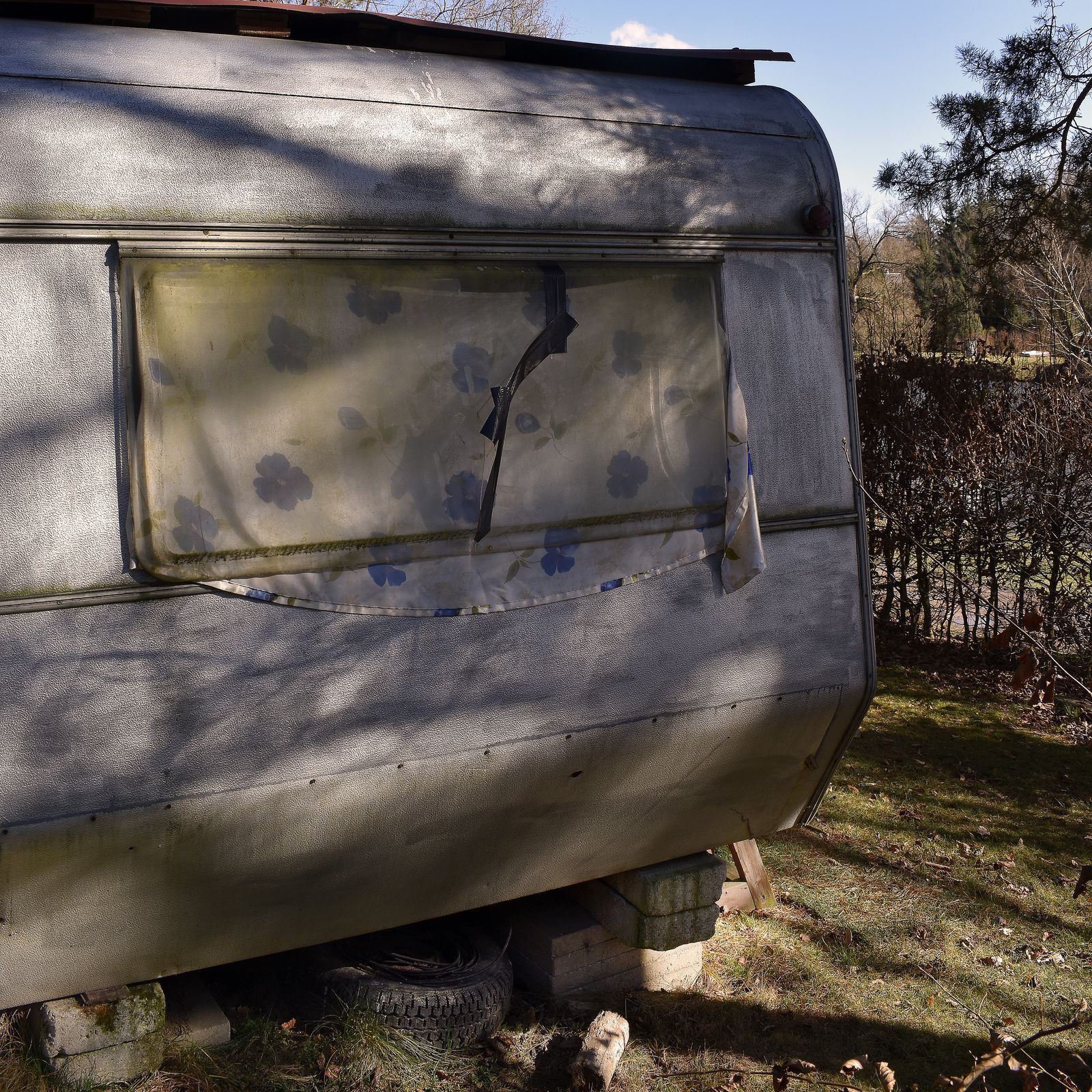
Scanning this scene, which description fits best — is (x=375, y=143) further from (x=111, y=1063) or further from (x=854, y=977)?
(x=854, y=977)

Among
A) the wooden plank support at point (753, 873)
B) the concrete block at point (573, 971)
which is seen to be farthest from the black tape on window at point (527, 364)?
the wooden plank support at point (753, 873)

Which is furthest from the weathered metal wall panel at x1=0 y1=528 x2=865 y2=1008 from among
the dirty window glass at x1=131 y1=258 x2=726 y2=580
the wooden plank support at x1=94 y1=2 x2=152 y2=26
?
the wooden plank support at x1=94 y1=2 x2=152 y2=26

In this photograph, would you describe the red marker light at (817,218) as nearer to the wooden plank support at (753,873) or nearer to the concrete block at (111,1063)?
the wooden plank support at (753,873)

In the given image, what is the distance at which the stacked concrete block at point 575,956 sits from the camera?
4.50 meters

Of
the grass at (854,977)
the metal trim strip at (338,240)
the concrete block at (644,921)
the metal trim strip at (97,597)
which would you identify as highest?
the metal trim strip at (338,240)

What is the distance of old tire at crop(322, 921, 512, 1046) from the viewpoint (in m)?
4.05

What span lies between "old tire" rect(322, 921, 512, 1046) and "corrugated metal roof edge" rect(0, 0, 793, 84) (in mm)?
3194

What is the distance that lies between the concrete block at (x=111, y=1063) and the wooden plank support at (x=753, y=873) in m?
2.72

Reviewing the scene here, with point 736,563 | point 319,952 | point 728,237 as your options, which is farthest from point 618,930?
point 728,237

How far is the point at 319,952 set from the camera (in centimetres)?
433

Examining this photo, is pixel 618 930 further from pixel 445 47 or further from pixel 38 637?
pixel 445 47

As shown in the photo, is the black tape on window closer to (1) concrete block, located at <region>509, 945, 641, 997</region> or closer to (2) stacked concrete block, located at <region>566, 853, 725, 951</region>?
(2) stacked concrete block, located at <region>566, 853, 725, 951</region>

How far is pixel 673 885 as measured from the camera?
4.38m

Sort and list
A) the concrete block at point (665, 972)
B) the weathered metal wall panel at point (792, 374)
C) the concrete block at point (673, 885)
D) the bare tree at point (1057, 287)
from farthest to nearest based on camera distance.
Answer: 1. the bare tree at point (1057, 287)
2. the concrete block at point (665, 972)
3. the concrete block at point (673, 885)
4. the weathered metal wall panel at point (792, 374)
